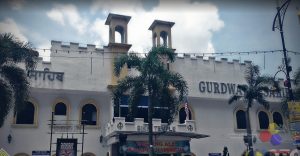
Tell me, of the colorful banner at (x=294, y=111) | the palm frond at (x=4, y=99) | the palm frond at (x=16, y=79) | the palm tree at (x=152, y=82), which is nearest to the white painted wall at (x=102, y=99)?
the palm tree at (x=152, y=82)

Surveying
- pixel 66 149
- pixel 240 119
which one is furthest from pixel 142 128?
pixel 240 119

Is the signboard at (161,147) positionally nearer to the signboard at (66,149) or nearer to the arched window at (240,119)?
the signboard at (66,149)

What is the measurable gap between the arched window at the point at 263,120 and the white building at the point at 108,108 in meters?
0.10

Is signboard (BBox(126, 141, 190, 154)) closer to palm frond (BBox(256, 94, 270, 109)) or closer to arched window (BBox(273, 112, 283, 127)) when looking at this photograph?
palm frond (BBox(256, 94, 270, 109))

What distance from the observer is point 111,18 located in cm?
3144

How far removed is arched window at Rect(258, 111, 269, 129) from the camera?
116 ft

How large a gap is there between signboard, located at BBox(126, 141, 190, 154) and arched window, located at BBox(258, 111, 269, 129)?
995 cm

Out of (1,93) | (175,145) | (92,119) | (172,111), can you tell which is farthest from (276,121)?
(1,93)

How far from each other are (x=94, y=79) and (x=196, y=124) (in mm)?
10106

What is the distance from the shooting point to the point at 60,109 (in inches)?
1129

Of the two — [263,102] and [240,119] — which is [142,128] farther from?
[240,119]

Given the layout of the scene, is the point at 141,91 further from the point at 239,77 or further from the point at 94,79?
the point at 239,77

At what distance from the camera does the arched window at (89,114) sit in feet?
95.8

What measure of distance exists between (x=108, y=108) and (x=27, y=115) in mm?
6478
